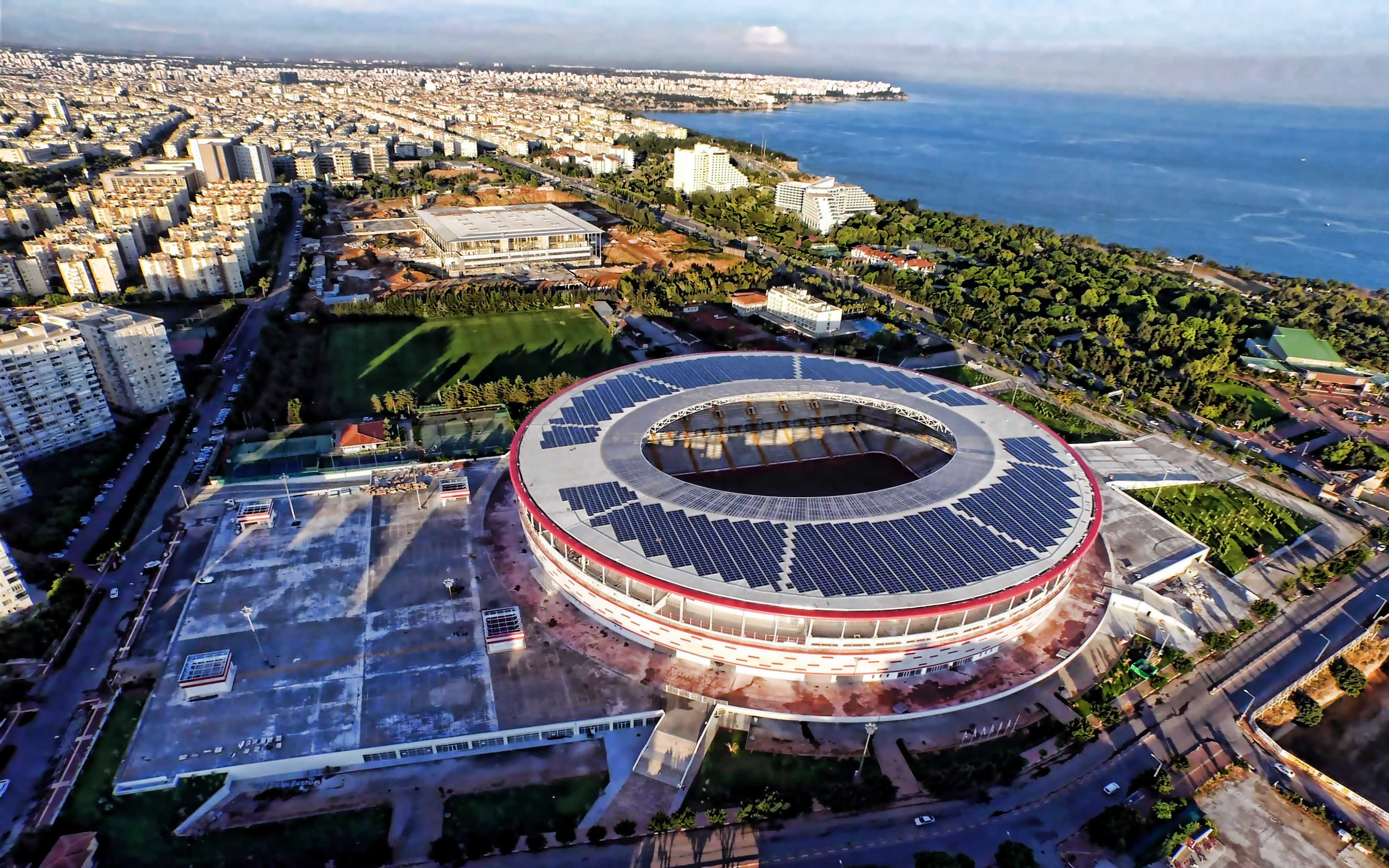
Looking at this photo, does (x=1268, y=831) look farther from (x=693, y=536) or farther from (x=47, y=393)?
(x=47, y=393)

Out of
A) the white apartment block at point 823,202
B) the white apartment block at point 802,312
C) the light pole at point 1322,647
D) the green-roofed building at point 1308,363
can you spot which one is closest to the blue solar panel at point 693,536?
the light pole at point 1322,647

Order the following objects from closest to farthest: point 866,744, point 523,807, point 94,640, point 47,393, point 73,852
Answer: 1. point 73,852
2. point 523,807
3. point 866,744
4. point 94,640
5. point 47,393

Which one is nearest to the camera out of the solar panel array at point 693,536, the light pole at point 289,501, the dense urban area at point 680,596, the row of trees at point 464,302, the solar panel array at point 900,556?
the dense urban area at point 680,596

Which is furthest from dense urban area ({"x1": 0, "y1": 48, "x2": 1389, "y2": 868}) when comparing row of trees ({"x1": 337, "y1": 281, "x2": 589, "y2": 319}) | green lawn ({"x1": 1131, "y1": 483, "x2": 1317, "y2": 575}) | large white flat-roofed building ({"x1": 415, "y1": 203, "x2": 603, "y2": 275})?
large white flat-roofed building ({"x1": 415, "y1": 203, "x2": 603, "y2": 275})

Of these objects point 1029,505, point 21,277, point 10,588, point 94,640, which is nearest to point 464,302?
point 21,277

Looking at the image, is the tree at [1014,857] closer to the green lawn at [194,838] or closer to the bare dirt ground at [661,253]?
the green lawn at [194,838]

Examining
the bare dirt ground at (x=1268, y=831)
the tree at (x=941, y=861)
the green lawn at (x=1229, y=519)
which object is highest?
the tree at (x=941, y=861)

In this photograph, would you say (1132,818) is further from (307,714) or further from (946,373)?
(946,373)
